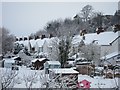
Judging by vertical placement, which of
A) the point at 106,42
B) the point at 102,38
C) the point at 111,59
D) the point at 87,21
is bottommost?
the point at 111,59

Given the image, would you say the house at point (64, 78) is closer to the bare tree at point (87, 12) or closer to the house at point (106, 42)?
the house at point (106, 42)

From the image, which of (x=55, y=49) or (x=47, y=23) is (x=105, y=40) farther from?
(x=47, y=23)

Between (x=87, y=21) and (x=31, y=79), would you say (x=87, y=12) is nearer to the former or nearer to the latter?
(x=87, y=21)

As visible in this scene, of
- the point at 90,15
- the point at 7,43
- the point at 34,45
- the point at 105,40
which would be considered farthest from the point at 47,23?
the point at 105,40

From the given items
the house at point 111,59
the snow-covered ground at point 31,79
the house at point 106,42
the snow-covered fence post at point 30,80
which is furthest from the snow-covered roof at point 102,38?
the snow-covered fence post at point 30,80

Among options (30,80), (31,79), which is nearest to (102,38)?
(30,80)

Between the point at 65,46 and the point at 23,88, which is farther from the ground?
the point at 65,46

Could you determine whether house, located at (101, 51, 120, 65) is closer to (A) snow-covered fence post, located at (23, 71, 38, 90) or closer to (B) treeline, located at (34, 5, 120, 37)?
(B) treeline, located at (34, 5, 120, 37)

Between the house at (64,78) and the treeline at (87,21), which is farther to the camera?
the treeline at (87,21)

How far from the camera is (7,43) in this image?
2591cm

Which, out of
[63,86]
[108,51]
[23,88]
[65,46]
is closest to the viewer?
[63,86]

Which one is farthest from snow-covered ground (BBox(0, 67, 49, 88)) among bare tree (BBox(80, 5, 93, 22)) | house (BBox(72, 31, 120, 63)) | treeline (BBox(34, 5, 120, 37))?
bare tree (BBox(80, 5, 93, 22))

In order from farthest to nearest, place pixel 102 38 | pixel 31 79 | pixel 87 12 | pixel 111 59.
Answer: pixel 87 12 → pixel 102 38 → pixel 111 59 → pixel 31 79

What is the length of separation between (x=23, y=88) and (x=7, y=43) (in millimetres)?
18502
